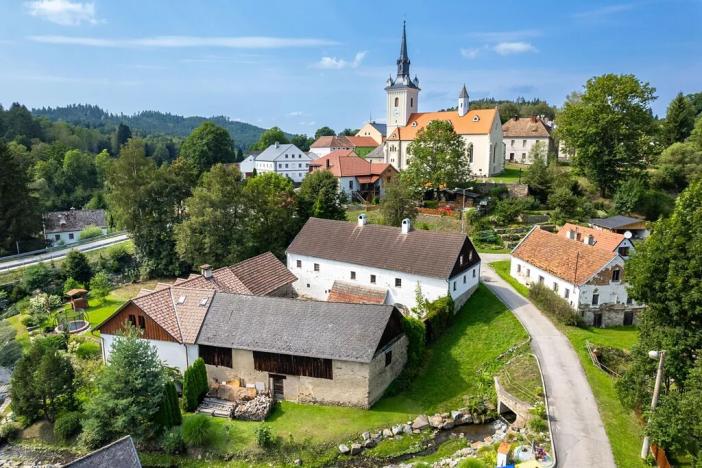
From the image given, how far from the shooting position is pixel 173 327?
86.1 ft

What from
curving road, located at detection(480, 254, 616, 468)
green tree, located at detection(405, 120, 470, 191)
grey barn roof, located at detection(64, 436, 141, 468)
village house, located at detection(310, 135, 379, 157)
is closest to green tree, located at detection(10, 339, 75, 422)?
grey barn roof, located at detection(64, 436, 141, 468)

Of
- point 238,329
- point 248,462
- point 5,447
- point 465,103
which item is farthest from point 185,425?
point 465,103

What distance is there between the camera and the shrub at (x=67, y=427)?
74.8 ft

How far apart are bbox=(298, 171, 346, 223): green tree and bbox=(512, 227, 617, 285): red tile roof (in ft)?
63.6

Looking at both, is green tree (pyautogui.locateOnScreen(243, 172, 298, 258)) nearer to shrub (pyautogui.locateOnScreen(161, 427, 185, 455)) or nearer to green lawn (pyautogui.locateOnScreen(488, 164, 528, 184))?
shrub (pyautogui.locateOnScreen(161, 427, 185, 455))

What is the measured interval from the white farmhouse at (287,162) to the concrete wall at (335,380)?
6671 cm

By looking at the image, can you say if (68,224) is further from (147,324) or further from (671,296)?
(671,296)

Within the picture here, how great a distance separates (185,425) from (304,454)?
5750 mm

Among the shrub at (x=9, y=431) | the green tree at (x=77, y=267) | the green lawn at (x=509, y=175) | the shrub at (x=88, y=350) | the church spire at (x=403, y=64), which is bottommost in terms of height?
the shrub at (x=9, y=431)

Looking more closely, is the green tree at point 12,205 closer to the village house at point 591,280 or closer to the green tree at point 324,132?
the village house at point 591,280

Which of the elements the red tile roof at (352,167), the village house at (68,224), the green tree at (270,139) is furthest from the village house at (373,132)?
the village house at (68,224)

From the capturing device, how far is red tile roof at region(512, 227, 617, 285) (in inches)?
1225

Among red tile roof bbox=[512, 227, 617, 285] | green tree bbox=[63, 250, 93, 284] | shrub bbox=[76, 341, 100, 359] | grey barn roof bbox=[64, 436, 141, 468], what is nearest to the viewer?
grey barn roof bbox=[64, 436, 141, 468]

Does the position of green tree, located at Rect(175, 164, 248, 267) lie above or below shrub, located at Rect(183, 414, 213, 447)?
above
